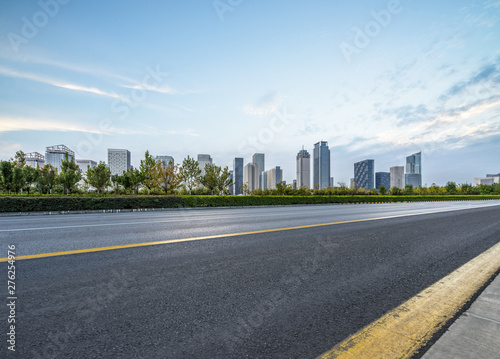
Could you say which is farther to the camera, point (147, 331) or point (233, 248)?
point (233, 248)

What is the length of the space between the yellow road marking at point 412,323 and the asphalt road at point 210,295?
0.33 ft

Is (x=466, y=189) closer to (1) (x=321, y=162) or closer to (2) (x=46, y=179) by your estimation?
(2) (x=46, y=179)

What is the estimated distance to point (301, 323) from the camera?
6.95ft

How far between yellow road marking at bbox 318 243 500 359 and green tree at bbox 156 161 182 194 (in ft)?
109

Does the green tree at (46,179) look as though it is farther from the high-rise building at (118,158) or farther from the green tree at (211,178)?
the high-rise building at (118,158)

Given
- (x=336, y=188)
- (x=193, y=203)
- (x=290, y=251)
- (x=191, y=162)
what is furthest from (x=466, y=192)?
(x=290, y=251)

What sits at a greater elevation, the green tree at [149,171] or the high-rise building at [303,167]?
the high-rise building at [303,167]

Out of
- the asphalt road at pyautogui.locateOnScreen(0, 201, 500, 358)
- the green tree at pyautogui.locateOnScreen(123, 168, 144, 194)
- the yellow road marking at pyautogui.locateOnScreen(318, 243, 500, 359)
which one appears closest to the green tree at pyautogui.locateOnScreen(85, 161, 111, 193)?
the green tree at pyautogui.locateOnScreen(123, 168, 144, 194)

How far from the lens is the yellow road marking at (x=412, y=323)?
179cm

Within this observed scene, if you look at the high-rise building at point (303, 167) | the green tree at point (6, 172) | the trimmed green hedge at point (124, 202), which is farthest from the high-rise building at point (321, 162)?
the green tree at point (6, 172)

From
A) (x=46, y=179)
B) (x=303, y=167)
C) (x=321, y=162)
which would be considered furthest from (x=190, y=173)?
(x=321, y=162)

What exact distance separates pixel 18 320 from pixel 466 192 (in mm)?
82388

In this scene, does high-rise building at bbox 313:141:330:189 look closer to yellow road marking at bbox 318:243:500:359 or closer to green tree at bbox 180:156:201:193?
green tree at bbox 180:156:201:193

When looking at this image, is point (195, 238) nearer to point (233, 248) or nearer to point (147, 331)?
point (233, 248)
